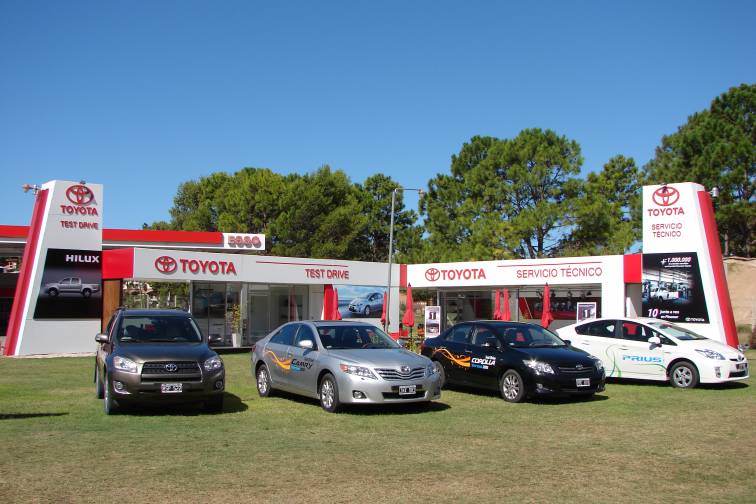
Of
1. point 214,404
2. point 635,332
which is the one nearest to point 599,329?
point 635,332

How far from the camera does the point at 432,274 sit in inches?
1300

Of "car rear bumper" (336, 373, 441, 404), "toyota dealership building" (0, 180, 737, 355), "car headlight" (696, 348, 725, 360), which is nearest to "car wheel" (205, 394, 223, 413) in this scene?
"car rear bumper" (336, 373, 441, 404)

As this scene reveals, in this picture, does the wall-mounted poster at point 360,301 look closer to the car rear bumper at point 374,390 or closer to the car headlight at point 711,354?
the car headlight at point 711,354

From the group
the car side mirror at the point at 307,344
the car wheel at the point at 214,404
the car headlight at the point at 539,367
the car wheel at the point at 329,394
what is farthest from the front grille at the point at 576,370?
the car wheel at the point at 214,404

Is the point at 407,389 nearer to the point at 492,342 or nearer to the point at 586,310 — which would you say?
the point at 492,342

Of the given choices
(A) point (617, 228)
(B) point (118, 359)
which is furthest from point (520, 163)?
(B) point (118, 359)

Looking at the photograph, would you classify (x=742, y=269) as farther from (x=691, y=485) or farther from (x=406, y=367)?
(x=691, y=485)

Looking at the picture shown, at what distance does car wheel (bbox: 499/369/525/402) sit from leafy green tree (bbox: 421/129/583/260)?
111 feet

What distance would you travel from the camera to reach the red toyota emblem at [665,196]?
24172 millimetres

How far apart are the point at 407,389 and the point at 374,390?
1.77 feet

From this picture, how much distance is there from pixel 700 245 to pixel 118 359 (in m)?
18.5

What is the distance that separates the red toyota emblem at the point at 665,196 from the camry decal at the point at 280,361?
15593 mm

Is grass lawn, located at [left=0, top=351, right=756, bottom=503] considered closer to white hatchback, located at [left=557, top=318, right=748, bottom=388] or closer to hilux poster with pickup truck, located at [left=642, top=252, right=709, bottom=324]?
white hatchback, located at [left=557, top=318, right=748, bottom=388]

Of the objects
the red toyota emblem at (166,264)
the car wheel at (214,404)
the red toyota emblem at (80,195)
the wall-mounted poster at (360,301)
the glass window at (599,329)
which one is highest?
the red toyota emblem at (80,195)
